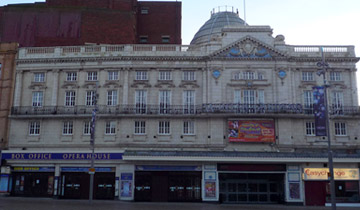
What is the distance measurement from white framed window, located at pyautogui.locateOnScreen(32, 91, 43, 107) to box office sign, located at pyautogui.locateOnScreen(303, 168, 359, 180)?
2816 centimetres

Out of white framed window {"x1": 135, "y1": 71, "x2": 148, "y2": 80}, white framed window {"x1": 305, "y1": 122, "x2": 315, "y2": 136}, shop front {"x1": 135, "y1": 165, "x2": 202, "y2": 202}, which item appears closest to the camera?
shop front {"x1": 135, "y1": 165, "x2": 202, "y2": 202}

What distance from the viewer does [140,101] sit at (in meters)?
36.0

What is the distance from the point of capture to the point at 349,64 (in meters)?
35.9

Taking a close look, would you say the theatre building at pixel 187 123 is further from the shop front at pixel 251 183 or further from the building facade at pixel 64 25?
the building facade at pixel 64 25

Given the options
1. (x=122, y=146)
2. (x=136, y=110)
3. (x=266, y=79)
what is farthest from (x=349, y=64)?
(x=122, y=146)

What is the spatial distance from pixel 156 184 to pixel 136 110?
7.77 m

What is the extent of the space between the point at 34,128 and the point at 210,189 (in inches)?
764

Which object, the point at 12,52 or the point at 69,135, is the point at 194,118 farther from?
the point at 12,52

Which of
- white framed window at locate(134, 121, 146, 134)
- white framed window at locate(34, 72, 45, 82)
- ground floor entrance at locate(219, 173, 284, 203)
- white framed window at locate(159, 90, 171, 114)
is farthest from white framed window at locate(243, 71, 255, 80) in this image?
white framed window at locate(34, 72, 45, 82)

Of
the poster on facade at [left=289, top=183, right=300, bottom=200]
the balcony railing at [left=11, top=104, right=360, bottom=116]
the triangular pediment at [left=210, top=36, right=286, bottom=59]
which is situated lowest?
the poster on facade at [left=289, top=183, right=300, bottom=200]

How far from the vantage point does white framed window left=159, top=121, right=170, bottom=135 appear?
35.2 m

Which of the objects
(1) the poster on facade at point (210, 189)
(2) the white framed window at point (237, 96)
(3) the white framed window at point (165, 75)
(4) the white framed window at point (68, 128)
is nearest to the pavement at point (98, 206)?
(1) the poster on facade at point (210, 189)

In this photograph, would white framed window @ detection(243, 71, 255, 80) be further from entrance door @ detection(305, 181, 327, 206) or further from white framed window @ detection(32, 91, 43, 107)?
white framed window @ detection(32, 91, 43, 107)

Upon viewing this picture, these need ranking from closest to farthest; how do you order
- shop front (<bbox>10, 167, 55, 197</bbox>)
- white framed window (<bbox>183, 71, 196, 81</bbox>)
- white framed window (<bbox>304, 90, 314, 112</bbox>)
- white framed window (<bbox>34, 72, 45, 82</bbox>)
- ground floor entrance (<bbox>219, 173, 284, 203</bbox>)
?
ground floor entrance (<bbox>219, 173, 284, 203</bbox>) < shop front (<bbox>10, 167, 55, 197</bbox>) < white framed window (<bbox>304, 90, 314, 112</bbox>) < white framed window (<bbox>183, 71, 196, 81</bbox>) < white framed window (<bbox>34, 72, 45, 82</bbox>)
